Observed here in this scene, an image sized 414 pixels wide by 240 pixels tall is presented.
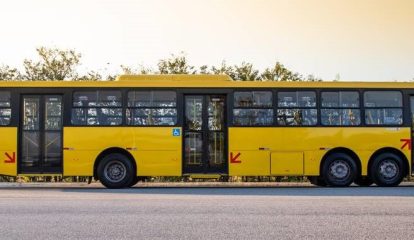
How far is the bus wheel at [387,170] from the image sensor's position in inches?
862

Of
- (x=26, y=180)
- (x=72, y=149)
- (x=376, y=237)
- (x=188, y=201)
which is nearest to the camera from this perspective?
(x=376, y=237)

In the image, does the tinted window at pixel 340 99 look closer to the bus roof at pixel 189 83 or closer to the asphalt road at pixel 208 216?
the bus roof at pixel 189 83

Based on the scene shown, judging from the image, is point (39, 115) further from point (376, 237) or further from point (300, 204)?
point (376, 237)

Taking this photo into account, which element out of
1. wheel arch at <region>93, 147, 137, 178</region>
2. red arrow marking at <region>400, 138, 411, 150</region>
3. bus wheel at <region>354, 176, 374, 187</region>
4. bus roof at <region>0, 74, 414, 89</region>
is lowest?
bus wheel at <region>354, 176, 374, 187</region>

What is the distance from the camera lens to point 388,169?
2200 centimetres

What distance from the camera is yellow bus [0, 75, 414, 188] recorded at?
21.6 m

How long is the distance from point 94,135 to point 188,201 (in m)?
6.14

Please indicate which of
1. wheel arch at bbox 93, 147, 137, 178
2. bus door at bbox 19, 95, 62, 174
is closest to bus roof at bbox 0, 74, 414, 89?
bus door at bbox 19, 95, 62, 174

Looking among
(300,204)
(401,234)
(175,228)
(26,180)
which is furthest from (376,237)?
(26,180)

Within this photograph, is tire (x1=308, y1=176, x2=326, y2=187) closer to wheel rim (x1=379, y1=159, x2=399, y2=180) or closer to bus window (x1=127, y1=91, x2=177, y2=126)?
wheel rim (x1=379, y1=159, x2=399, y2=180)

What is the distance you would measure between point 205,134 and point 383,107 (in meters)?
5.17

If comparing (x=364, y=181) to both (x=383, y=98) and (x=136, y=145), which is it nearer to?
(x=383, y=98)

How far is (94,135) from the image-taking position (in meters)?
21.6

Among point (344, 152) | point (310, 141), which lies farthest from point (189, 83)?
point (344, 152)
